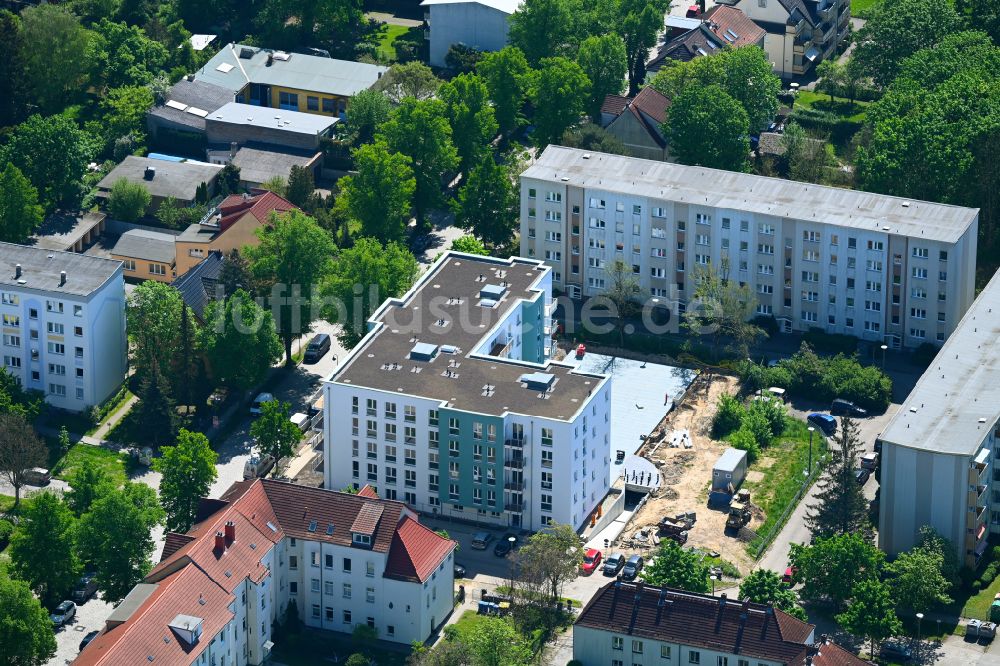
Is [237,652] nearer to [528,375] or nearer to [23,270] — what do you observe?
[528,375]

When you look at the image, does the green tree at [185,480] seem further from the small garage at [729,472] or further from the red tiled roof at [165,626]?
the small garage at [729,472]

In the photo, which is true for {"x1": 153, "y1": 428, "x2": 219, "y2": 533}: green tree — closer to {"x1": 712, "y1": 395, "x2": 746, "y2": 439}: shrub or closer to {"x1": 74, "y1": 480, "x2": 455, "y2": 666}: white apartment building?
{"x1": 74, "y1": 480, "x2": 455, "y2": 666}: white apartment building

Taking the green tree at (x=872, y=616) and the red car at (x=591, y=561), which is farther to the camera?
the red car at (x=591, y=561)

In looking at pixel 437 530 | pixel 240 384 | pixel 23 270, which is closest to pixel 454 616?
pixel 437 530

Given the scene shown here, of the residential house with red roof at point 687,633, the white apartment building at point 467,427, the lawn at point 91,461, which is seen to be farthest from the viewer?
the lawn at point 91,461

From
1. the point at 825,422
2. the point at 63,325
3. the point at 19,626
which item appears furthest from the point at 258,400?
the point at 825,422

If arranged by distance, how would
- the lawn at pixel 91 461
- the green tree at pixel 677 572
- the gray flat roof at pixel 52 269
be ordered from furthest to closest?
the gray flat roof at pixel 52 269 → the lawn at pixel 91 461 → the green tree at pixel 677 572

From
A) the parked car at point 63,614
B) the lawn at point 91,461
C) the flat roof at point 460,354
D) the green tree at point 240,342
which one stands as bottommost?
the parked car at point 63,614

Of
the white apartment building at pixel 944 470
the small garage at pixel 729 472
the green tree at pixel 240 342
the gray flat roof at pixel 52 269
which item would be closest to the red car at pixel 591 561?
the small garage at pixel 729 472

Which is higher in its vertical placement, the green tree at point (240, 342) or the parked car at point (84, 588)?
the green tree at point (240, 342)
